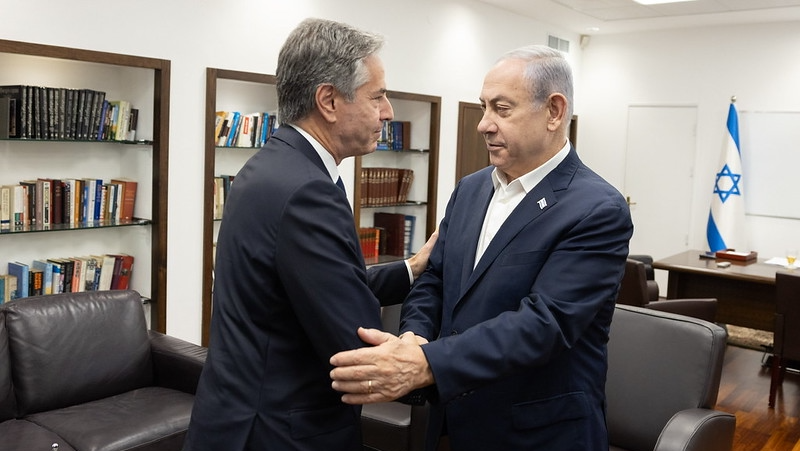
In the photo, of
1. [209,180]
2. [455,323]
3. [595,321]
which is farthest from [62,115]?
[595,321]

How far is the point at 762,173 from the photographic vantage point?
8.13 meters

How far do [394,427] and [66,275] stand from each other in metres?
2.46

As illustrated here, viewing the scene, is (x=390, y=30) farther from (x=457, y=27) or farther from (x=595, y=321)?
(x=595, y=321)

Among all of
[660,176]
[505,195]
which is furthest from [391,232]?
[505,195]

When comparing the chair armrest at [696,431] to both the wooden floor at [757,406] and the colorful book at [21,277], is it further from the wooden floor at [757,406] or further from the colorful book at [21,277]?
the colorful book at [21,277]

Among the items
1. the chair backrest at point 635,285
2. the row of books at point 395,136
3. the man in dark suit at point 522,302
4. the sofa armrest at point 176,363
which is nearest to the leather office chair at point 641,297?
the chair backrest at point 635,285

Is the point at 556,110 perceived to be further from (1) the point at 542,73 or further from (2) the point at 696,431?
(2) the point at 696,431

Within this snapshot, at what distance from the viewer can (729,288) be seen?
238 inches

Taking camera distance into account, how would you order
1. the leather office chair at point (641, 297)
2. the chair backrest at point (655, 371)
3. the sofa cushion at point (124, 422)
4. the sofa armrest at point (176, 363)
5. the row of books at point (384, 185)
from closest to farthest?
the chair backrest at point (655, 371) < the sofa cushion at point (124, 422) < the sofa armrest at point (176, 363) < the leather office chair at point (641, 297) < the row of books at point (384, 185)

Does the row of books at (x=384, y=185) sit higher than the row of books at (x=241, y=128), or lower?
lower

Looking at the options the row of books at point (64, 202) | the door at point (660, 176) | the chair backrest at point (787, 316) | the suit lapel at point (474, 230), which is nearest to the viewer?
the suit lapel at point (474, 230)

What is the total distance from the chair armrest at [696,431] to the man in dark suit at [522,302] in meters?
0.55

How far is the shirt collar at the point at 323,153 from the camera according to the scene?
1.60 m

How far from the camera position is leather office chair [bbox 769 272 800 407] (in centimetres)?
472
